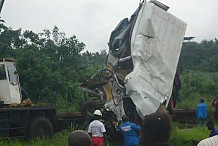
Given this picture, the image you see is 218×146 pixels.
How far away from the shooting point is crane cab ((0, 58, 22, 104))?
1102cm

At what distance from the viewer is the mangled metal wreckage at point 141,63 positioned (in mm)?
10078

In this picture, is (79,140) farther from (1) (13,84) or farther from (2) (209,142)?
(1) (13,84)

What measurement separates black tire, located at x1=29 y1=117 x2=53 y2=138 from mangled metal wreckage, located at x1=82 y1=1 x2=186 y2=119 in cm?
144

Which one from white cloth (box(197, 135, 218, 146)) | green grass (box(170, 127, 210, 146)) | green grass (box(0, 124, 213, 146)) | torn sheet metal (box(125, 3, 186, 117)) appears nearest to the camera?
white cloth (box(197, 135, 218, 146))

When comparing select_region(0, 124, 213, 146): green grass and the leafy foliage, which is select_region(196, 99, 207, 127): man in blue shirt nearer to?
select_region(0, 124, 213, 146): green grass

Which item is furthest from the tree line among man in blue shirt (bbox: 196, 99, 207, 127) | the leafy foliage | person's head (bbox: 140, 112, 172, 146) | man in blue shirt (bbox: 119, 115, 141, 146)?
person's head (bbox: 140, 112, 172, 146)

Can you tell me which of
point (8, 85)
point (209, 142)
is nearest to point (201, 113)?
point (8, 85)

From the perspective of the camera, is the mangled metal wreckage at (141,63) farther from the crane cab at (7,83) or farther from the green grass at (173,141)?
the crane cab at (7,83)

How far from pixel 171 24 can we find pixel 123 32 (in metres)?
1.29

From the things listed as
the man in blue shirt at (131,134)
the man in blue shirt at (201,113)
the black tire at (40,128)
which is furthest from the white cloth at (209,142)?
the man in blue shirt at (201,113)

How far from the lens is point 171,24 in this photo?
11.1 meters

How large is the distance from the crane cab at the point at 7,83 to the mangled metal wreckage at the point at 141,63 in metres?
1.93

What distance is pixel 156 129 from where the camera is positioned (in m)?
2.87

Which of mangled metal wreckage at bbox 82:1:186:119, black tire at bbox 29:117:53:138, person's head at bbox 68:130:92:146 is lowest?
black tire at bbox 29:117:53:138
